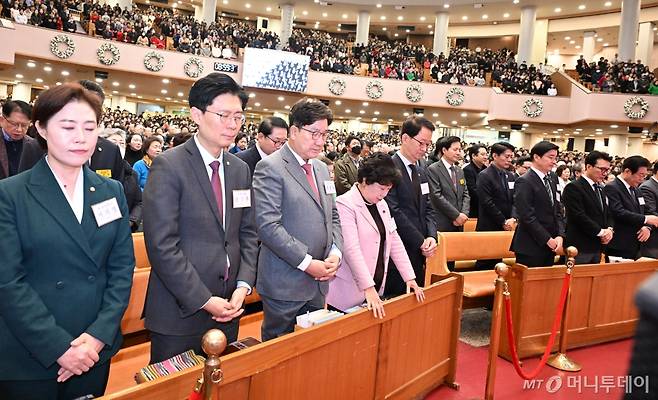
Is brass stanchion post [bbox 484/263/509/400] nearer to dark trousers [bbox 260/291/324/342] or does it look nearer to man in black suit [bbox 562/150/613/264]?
dark trousers [bbox 260/291/324/342]

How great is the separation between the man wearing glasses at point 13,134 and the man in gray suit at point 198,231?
1.74 m

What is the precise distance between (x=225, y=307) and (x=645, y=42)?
26.6m

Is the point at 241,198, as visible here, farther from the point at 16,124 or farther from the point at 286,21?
the point at 286,21

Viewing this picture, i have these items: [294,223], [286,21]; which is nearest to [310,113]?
[294,223]

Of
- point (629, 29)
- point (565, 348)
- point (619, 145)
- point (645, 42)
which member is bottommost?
point (565, 348)

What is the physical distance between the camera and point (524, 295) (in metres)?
3.70

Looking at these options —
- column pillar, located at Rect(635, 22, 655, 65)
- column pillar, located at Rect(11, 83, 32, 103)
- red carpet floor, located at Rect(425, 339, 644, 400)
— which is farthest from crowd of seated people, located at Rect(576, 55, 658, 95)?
column pillar, located at Rect(11, 83, 32, 103)

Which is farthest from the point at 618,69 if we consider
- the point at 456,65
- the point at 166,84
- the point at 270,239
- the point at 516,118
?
the point at 270,239

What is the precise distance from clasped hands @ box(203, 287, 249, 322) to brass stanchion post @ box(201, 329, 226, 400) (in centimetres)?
57

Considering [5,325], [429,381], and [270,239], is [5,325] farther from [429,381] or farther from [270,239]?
[429,381]

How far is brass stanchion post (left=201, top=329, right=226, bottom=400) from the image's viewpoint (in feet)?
4.37

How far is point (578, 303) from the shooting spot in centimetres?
404

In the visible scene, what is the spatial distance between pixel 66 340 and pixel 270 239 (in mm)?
976

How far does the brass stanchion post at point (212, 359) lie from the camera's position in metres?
1.33
